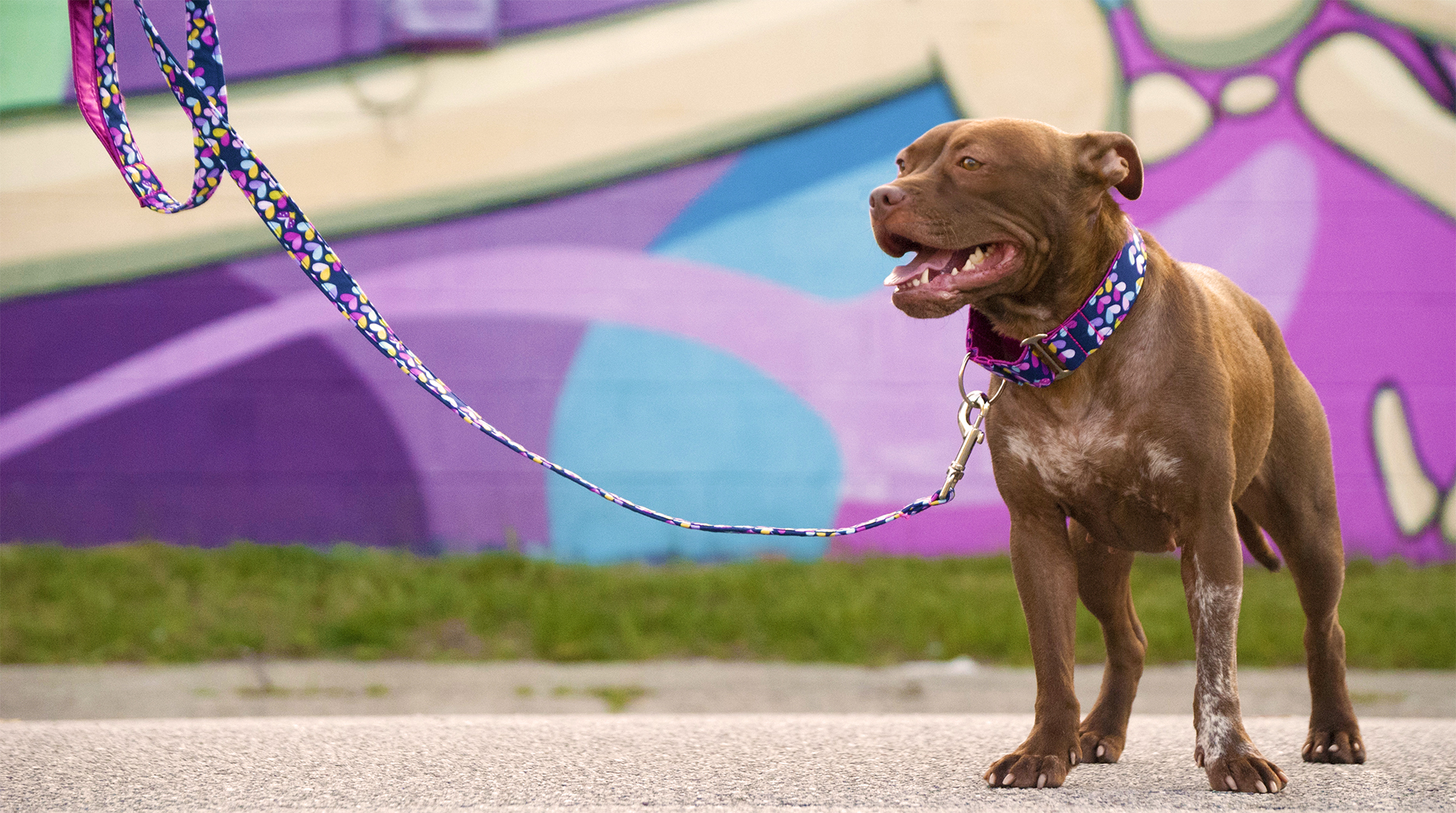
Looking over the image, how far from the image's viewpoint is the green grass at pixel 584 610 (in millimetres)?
7086

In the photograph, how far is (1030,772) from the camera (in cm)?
291

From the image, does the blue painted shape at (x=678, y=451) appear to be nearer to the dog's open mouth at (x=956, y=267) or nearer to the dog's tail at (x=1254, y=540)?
the dog's tail at (x=1254, y=540)

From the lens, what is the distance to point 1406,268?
855cm

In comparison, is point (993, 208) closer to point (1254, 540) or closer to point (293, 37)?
point (1254, 540)

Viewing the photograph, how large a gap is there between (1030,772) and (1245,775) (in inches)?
18.0

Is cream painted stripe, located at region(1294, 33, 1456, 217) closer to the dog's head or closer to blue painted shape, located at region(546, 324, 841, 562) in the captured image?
blue painted shape, located at region(546, 324, 841, 562)

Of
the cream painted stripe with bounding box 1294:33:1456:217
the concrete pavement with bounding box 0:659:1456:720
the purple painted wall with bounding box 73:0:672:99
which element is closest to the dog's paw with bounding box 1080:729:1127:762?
the concrete pavement with bounding box 0:659:1456:720

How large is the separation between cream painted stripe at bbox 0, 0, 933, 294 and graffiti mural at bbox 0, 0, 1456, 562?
0.02 metres

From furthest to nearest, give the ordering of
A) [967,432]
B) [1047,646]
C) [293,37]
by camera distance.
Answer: [293,37]
[967,432]
[1047,646]

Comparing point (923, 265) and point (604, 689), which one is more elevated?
point (923, 265)

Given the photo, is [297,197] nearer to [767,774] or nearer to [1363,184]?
[767,774]

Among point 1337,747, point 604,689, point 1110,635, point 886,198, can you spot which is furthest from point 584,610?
point 886,198

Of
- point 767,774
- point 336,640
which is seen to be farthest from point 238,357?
point 767,774

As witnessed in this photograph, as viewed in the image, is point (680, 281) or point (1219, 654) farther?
point (680, 281)
